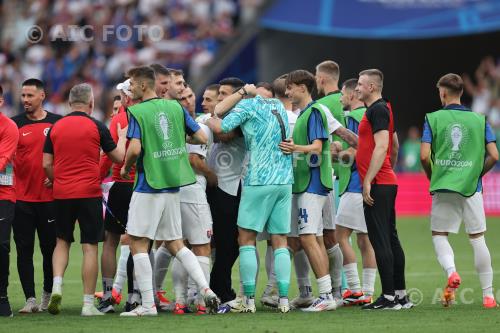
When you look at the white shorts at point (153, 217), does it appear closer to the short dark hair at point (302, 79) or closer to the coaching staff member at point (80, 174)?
the coaching staff member at point (80, 174)

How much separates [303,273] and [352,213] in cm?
95

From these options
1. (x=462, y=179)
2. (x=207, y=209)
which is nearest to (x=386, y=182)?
(x=462, y=179)

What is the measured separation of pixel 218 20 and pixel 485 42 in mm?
7660

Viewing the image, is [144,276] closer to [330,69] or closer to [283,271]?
[283,271]

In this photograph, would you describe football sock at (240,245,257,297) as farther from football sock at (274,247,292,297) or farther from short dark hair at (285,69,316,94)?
short dark hair at (285,69,316,94)

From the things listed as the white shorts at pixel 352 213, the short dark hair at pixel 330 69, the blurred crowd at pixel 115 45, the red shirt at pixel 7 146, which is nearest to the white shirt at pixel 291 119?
the short dark hair at pixel 330 69

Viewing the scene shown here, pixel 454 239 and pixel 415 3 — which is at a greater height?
pixel 415 3

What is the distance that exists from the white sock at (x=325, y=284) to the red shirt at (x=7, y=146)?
10.9 ft

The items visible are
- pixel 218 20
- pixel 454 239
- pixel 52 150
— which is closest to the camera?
pixel 52 150

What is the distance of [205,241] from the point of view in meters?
11.8

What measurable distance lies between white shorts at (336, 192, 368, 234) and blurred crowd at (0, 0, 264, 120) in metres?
16.6

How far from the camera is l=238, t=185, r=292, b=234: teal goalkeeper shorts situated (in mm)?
11445

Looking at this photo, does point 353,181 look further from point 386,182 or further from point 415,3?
point 415,3

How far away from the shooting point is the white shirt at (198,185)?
38.5 feet
